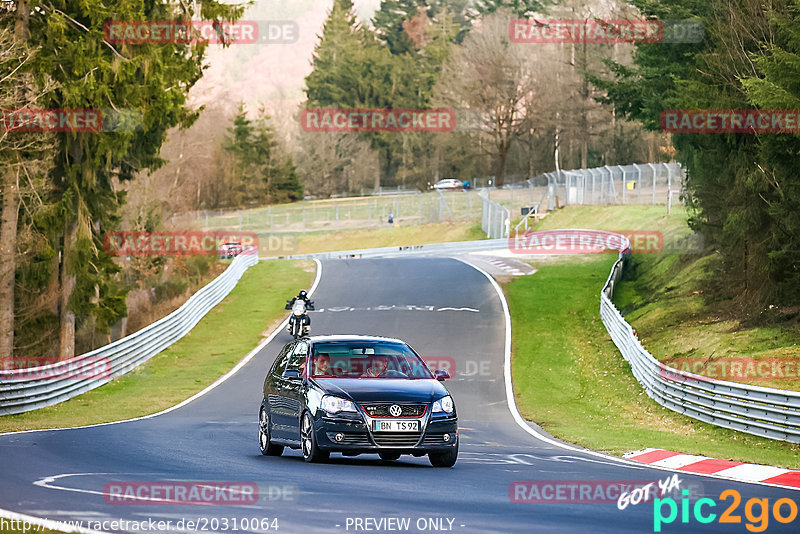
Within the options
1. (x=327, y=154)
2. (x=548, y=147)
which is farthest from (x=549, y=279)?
(x=327, y=154)

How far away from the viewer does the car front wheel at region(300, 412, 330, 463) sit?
13062 millimetres

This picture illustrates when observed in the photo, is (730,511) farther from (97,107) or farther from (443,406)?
(97,107)

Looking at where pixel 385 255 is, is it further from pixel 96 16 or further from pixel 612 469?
pixel 612 469

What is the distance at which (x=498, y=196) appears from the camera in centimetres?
9388

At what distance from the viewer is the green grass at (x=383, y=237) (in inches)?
3204

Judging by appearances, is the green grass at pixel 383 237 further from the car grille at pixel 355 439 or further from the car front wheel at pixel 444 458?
the car grille at pixel 355 439

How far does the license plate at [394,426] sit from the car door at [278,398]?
1.79 metres

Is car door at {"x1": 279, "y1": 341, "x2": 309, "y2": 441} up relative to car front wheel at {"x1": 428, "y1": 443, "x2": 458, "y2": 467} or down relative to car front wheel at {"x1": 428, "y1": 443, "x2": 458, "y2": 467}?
up

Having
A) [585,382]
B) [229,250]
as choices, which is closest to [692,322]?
[585,382]
